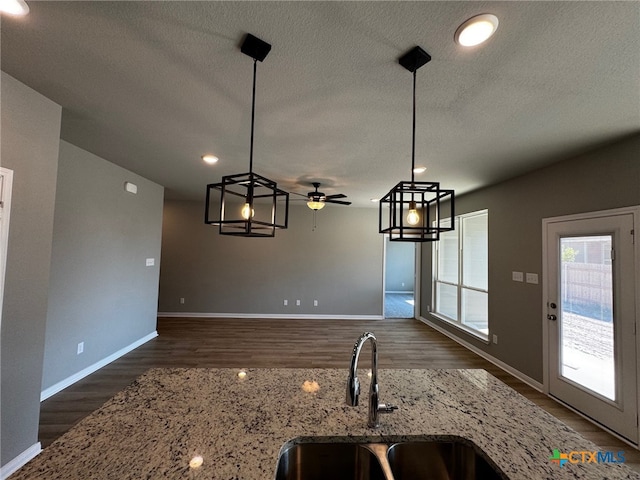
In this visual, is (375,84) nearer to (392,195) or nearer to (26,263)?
(392,195)

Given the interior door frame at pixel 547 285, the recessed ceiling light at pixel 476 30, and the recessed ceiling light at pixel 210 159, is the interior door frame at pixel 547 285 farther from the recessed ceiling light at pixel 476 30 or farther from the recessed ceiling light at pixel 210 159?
the recessed ceiling light at pixel 210 159

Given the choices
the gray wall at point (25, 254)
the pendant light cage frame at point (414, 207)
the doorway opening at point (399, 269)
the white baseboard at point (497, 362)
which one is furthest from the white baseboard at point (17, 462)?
the doorway opening at point (399, 269)

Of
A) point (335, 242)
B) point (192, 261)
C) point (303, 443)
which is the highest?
point (335, 242)

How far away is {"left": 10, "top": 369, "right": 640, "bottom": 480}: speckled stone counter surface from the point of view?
86 centimetres

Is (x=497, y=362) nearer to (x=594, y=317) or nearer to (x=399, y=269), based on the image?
(x=594, y=317)

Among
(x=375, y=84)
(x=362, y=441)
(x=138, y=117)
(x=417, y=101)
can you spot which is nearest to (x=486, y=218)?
(x=417, y=101)

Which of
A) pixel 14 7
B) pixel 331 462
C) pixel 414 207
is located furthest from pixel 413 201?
pixel 14 7

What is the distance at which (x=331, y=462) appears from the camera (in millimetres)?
1061

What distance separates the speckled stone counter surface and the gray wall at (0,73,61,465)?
46.4 inches

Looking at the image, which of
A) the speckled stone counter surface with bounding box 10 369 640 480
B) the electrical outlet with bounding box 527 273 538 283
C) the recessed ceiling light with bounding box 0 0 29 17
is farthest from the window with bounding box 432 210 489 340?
the recessed ceiling light with bounding box 0 0 29 17

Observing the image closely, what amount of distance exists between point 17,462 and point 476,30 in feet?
12.4

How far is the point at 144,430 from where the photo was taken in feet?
3.35

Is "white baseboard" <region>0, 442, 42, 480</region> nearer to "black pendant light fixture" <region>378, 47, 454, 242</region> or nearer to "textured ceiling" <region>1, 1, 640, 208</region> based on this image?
"textured ceiling" <region>1, 1, 640, 208</region>

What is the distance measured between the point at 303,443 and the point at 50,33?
7.52 ft
